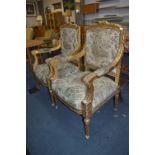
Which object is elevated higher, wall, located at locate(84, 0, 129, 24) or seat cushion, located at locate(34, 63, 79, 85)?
wall, located at locate(84, 0, 129, 24)

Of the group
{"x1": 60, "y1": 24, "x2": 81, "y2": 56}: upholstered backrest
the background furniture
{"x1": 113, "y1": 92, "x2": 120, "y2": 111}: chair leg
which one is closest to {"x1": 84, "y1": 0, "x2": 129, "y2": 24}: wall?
the background furniture

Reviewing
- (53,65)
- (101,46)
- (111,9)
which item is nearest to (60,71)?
(53,65)

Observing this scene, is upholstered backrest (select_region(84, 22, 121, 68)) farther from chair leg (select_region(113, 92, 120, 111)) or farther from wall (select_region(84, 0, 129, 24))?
wall (select_region(84, 0, 129, 24))

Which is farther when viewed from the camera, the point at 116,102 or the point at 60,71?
the point at 60,71

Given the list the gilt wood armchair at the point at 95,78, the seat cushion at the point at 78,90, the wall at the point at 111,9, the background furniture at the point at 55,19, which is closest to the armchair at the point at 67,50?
the gilt wood armchair at the point at 95,78

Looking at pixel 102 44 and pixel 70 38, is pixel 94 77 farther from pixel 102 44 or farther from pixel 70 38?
pixel 70 38

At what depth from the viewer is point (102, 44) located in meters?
1.59

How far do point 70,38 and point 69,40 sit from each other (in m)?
0.04

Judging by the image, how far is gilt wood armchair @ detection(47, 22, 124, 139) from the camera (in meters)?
1.31

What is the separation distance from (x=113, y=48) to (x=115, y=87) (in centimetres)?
39

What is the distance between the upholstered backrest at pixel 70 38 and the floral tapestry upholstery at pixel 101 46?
305 millimetres
